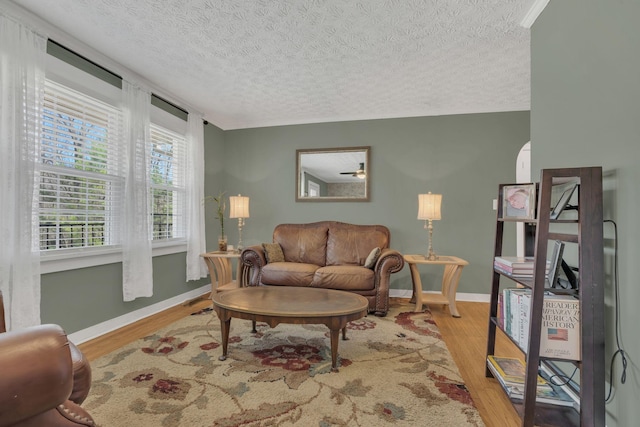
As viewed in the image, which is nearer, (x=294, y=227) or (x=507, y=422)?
(x=507, y=422)

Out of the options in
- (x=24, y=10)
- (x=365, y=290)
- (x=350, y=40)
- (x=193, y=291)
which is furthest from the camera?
(x=193, y=291)

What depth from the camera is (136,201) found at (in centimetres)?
313

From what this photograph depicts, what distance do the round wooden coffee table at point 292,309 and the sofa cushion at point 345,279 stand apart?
2.49 ft

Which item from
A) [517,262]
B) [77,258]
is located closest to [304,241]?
[77,258]

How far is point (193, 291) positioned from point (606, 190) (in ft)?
13.9

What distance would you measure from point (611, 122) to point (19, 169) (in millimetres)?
3507

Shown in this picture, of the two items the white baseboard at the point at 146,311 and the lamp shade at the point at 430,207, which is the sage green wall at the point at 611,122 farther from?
the white baseboard at the point at 146,311

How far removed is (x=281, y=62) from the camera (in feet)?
9.61

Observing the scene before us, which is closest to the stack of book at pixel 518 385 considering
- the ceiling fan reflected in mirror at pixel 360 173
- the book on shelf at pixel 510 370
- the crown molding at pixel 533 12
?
the book on shelf at pixel 510 370

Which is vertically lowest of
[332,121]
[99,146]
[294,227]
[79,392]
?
[79,392]

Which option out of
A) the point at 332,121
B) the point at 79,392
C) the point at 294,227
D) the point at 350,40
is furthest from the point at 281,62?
the point at 79,392

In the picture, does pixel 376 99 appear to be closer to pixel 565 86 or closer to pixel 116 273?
pixel 565 86

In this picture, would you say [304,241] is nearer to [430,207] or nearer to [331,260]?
[331,260]

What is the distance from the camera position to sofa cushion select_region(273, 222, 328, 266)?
Result: 4176 mm
